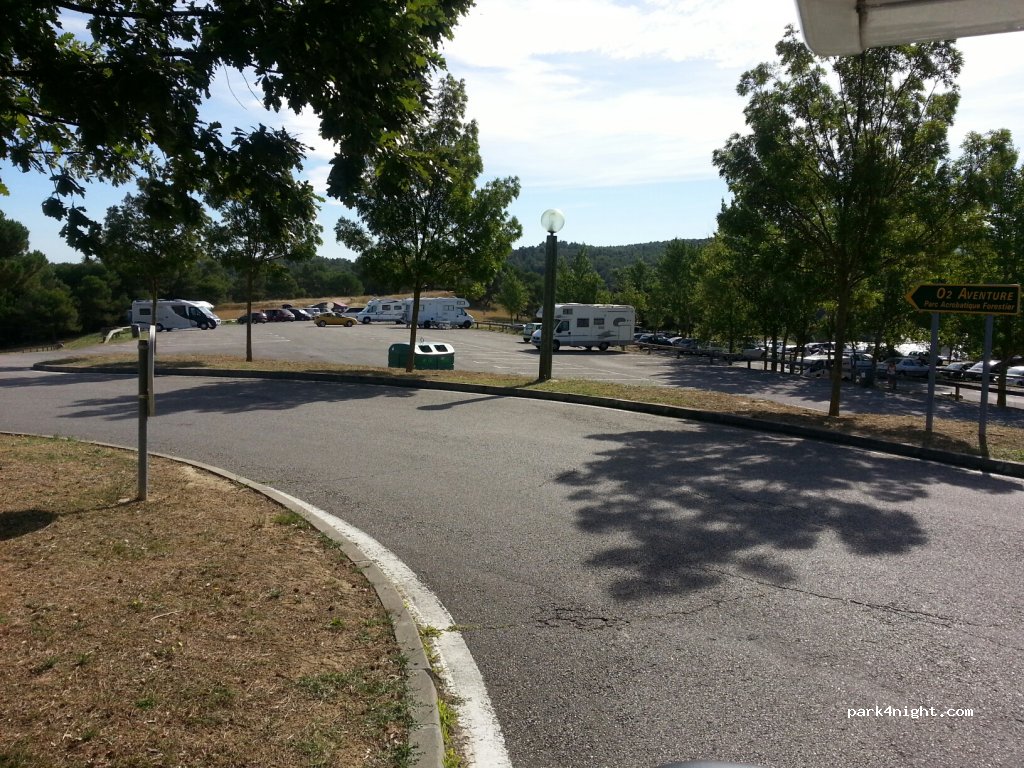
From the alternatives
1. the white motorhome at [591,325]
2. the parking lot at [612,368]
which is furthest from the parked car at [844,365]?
the white motorhome at [591,325]

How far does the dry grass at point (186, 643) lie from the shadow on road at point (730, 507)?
6.88 ft

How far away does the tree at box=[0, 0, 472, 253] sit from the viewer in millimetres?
4844

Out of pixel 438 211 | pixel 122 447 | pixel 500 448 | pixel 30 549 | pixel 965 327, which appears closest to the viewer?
pixel 30 549

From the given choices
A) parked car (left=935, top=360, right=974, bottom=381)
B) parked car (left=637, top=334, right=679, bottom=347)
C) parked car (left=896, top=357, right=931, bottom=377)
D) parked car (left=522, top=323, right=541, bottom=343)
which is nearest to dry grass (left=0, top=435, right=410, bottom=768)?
parked car (left=935, top=360, right=974, bottom=381)

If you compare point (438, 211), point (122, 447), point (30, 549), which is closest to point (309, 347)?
point (438, 211)

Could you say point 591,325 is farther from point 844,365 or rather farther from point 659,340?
point 844,365

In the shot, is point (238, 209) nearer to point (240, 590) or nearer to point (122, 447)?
point (122, 447)

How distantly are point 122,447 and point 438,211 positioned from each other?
12.7 metres

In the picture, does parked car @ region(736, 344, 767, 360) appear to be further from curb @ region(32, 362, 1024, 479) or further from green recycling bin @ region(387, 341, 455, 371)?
curb @ region(32, 362, 1024, 479)

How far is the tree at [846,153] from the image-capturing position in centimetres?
1349

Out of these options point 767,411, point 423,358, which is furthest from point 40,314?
point 767,411

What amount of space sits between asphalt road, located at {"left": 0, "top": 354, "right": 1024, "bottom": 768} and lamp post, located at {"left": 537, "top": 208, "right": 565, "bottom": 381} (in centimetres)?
677

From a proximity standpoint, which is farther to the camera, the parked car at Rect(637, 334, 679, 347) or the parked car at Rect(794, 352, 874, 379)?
the parked car at Rect(637, 334, 679, 347)

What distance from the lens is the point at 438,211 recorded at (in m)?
20.7
